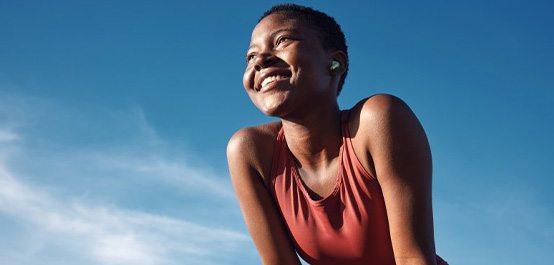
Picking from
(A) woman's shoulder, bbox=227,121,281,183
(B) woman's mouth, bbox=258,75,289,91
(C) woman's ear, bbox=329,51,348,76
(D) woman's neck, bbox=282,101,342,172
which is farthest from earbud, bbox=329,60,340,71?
(A) woman's shoulder, bbox=227,121,281,183

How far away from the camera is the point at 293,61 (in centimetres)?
405

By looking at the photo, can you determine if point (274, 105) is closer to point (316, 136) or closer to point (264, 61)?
point (264, 61)

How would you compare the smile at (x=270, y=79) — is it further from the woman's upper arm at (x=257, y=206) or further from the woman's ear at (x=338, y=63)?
the woman's upper arm at (x=257, y=206)

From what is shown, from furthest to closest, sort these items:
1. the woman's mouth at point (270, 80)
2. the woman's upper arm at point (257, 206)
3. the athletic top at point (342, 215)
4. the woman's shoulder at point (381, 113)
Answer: the woman's upper arm at point (257, 206) < the athletic top at point (342, 215) < the woman's mouth at point (270, 80) < the woman's shoulder at point (381, 113)

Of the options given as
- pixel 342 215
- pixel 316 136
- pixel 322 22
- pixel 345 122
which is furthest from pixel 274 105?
pixel 342 215

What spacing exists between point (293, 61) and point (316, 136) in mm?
533

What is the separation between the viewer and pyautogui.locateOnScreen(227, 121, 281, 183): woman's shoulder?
470 cm

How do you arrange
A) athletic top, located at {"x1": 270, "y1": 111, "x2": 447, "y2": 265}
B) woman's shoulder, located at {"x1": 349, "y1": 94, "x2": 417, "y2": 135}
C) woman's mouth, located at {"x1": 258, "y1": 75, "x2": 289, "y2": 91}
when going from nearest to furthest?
woman's shoulder, located at {"x1": 349, "y1": 94, "x2": 417, "y2": 135} → woman's mouth, located at {"x1": 258, "y1": 75, "x2": 289, "y2": 91} → athletic top, located at {"x1": 270, "y1": 111, "x2": 447, "y2": 265}

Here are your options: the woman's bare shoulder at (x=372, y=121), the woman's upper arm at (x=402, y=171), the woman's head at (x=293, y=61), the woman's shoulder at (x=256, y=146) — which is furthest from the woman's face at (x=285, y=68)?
the woman's shoulder at (x=256, y=146)

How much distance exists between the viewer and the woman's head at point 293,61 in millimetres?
4047

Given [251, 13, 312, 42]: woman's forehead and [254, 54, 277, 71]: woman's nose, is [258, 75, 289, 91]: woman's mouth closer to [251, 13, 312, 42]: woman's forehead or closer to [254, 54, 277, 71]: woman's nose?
[254, 54, 277, 71]: woman's nose

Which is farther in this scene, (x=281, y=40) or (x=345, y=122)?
(x=345, y=122)

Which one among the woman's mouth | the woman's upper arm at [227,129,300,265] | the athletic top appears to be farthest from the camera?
the woman's upper arm at [227,129,300,265]

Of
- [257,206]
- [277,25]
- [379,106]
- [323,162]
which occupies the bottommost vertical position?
[257,206]
